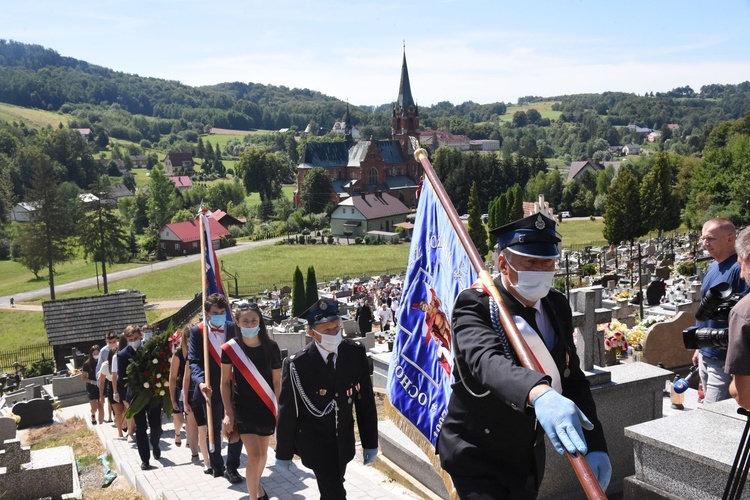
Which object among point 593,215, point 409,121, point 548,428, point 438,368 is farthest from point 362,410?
point 409,121

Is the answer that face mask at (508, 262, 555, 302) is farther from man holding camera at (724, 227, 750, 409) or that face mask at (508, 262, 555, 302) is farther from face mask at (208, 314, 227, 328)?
face mask at (208, 314, 227, 328)

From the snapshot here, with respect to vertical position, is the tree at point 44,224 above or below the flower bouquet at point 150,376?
below

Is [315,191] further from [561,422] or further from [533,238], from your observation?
[561,422]

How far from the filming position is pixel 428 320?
5066mm

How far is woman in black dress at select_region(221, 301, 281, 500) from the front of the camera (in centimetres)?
684

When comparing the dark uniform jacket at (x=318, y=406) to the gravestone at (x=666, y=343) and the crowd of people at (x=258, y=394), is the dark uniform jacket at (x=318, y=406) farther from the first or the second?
the gravestone at (x=666, y=343)

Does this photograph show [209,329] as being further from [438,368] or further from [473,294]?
[473,294]

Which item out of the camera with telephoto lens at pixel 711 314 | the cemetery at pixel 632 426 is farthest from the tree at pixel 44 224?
the camera with telephoto lens at pixel 711 314

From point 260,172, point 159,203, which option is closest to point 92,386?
point 159,203

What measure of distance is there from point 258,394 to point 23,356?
31.6 meters

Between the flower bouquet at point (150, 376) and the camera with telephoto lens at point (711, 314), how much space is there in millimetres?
7646

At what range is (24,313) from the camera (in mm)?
51375

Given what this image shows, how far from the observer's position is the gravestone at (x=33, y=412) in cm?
1511

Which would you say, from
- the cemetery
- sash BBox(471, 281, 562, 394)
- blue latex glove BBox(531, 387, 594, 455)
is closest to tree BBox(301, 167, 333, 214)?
the cemetery
